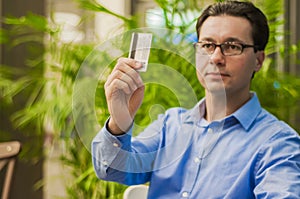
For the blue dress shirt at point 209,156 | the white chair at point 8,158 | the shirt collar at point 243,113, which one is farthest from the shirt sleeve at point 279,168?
the white chair at point 8,158

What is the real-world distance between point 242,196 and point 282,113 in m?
1.01

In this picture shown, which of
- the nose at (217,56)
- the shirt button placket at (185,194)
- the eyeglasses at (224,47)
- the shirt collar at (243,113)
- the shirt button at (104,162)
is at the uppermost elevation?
the eyeglasses at (224,47)

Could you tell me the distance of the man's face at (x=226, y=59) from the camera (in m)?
1.23

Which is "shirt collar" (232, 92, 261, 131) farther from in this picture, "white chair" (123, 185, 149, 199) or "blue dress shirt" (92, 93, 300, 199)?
"white chair" (123, 185, 149, 199)

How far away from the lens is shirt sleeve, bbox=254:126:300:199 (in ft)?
3.60

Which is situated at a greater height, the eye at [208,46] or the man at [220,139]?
the eye at [208,46]

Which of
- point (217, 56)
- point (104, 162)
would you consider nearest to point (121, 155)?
point (104, 162)

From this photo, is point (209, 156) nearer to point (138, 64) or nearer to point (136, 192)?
point (136, 192)

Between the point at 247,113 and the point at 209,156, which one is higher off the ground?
the point at 247,113

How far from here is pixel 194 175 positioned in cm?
131

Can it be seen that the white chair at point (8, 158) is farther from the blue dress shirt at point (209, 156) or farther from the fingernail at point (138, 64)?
the fingernail at point (138, 64)

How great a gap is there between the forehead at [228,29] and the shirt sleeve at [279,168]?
0.26 meters

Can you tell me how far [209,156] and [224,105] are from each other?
163 mm

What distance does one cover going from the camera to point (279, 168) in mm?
1151
